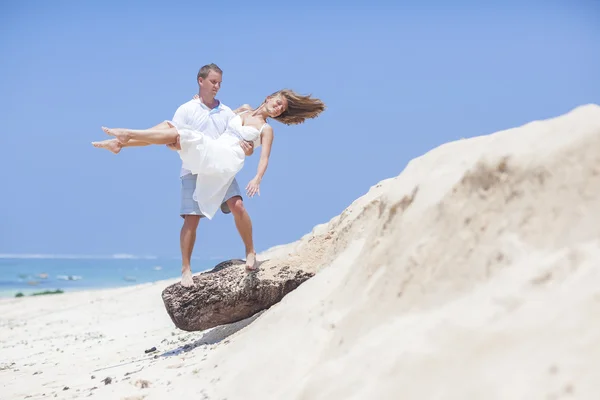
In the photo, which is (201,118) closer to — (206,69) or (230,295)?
(206,69)

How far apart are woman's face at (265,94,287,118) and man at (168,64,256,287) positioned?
454 millimetres

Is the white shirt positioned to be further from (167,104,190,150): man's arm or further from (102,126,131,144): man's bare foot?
(102,126,131,144): man's bare foot

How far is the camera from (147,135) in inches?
241

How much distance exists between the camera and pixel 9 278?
3844 cm

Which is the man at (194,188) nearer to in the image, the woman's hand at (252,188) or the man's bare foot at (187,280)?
the man's bare foot at (187,280)

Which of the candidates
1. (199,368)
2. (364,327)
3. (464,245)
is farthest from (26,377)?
(464,245)

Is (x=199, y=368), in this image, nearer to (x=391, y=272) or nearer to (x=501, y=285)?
(x=391, y=272)

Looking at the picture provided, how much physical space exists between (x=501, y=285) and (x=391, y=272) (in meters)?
0.76

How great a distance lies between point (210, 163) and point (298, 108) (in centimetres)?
116

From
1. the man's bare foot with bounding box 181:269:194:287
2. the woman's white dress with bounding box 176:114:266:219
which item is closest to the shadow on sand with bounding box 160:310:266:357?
the man's bare foot with bounding box 181:269:194:287

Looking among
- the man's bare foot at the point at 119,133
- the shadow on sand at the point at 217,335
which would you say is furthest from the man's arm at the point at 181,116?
the shadow on sand at the point at 217,335

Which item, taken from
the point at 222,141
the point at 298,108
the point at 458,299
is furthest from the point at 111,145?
the point at 458,299

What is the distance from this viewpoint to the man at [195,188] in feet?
21.5

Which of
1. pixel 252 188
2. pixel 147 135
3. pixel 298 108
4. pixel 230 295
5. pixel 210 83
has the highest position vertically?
pixel 210 83
